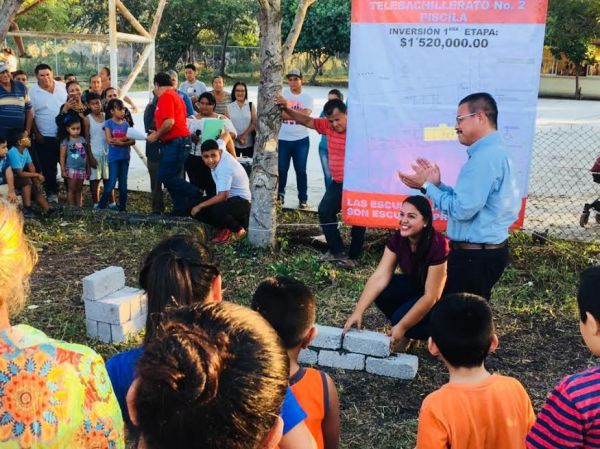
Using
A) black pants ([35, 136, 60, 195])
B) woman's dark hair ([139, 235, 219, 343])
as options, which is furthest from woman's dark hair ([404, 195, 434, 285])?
black pants ([35, 136, 60, 195])

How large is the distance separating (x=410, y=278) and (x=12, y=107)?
19.4 feet

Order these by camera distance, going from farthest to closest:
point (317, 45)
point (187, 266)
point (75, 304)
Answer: point (317, 45) → point (75, 304) → point (187, 266)

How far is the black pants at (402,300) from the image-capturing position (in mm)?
4316

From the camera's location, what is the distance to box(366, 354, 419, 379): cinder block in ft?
13.7

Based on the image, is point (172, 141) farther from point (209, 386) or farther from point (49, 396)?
point (209, 386)

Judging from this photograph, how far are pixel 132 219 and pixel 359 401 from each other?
4.27 metres

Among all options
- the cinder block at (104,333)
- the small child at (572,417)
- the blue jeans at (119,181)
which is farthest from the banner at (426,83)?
the small child at (572,417)

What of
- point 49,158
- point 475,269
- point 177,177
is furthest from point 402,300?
point 49,158

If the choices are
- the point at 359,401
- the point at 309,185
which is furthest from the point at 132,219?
the point at 359,401

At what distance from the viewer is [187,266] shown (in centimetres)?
236

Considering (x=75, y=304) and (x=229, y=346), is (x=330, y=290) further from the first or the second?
(x=229, y=346)

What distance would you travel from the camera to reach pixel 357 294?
18.0ft

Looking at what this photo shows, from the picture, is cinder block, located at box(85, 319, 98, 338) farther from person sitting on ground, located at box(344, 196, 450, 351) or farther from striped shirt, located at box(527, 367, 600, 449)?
striped shirt, located at box(527, 367, 600, 449)

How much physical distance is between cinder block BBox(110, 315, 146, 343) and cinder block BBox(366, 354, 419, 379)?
1.71 m
